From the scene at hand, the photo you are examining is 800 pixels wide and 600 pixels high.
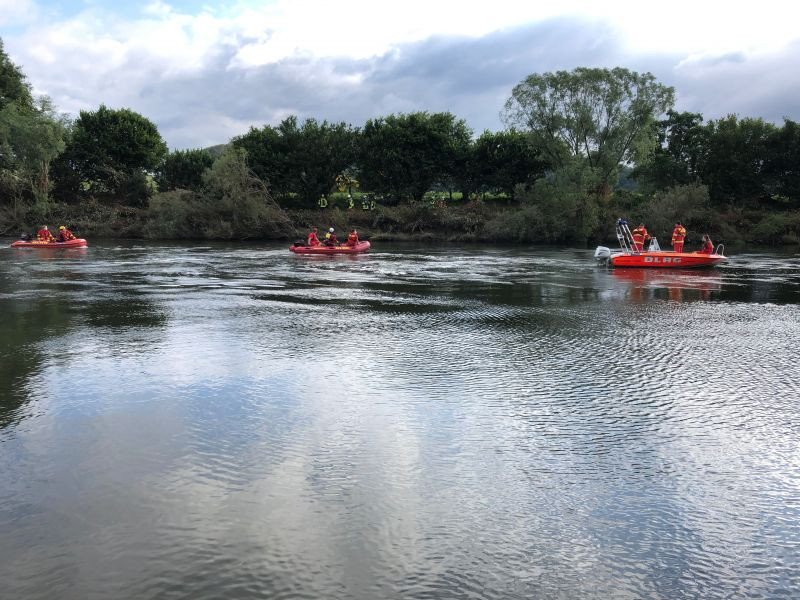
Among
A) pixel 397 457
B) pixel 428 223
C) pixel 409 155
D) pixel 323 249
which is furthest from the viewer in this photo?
pixel 409 155

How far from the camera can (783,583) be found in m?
4.95

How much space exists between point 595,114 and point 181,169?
46075 mm

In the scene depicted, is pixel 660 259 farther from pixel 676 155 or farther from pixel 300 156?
pixel 300 156

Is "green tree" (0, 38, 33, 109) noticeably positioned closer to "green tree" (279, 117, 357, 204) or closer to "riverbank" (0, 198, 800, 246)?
"riverbank" (0, 198, 800, 246)

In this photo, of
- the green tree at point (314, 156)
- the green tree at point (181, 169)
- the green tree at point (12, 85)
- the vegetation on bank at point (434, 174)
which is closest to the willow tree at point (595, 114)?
the vegetation on bank at point (434, 174)

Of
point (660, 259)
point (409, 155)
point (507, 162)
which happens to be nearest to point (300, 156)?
point (409, 155)

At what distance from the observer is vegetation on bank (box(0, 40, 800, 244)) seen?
171ft

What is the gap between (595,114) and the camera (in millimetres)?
56531

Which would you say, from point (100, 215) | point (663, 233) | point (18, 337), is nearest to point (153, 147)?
point (100, 215)

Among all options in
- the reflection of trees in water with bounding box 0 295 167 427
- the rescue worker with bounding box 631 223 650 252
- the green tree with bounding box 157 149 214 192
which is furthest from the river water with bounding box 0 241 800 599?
the green tree with bounding box 157 149 214 192

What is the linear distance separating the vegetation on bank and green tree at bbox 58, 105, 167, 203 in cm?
15

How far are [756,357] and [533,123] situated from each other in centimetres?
4889

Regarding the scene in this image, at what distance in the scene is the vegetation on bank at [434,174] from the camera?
171ft

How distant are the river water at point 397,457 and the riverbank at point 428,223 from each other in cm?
3611
